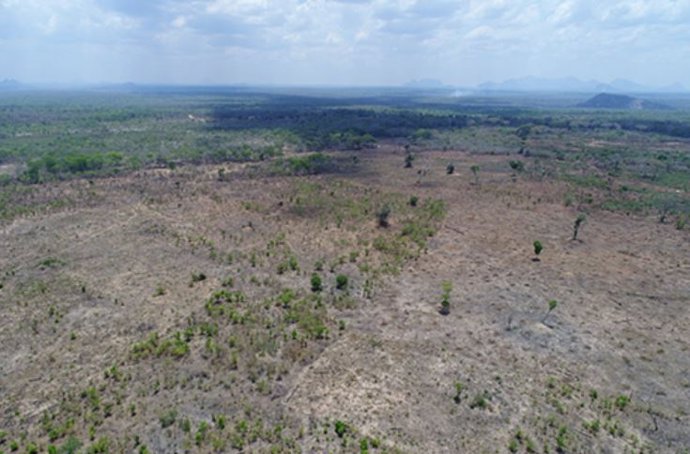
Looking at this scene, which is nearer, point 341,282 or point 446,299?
point 446,299

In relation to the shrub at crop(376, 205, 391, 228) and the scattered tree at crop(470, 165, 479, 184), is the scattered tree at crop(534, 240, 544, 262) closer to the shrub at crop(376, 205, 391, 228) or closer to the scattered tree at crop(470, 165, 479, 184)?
the shrub at crop(376, 205, 391, 228)

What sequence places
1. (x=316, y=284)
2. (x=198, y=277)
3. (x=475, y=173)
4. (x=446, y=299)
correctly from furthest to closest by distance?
(x=475, y=173), (x=198, y=277), (x=316, y=284), (x=446, y=299)

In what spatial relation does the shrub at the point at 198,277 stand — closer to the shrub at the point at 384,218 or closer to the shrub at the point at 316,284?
the shrub at the point at 316,284

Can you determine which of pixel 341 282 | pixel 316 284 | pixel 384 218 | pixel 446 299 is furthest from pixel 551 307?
pixel 384 218

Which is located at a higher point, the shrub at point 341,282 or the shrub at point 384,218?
the shrub at point 384,218

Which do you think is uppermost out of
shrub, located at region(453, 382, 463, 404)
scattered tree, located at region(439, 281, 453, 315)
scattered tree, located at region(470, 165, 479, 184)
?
scattered tree, located at region(470, 165, 479, 184)

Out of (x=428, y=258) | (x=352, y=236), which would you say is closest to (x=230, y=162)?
(x=352, y=236)

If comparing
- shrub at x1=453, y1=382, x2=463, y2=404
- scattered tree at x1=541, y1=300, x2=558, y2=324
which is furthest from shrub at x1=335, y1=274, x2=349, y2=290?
scattered tree at x1=541, y1=300, x2=558, y2=324

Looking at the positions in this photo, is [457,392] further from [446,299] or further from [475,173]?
[475,173]

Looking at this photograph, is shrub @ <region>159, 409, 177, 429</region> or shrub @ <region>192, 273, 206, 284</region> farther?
shrub @ <region>192, 273, 206, 284</region>

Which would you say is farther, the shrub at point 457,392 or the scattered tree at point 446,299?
the scattered tree at point 446,299

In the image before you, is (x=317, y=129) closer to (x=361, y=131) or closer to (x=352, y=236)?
(x=361, y=131)

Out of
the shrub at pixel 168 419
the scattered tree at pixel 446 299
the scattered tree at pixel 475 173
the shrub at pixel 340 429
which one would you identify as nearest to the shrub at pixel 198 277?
the shrub at pixel 168 419
